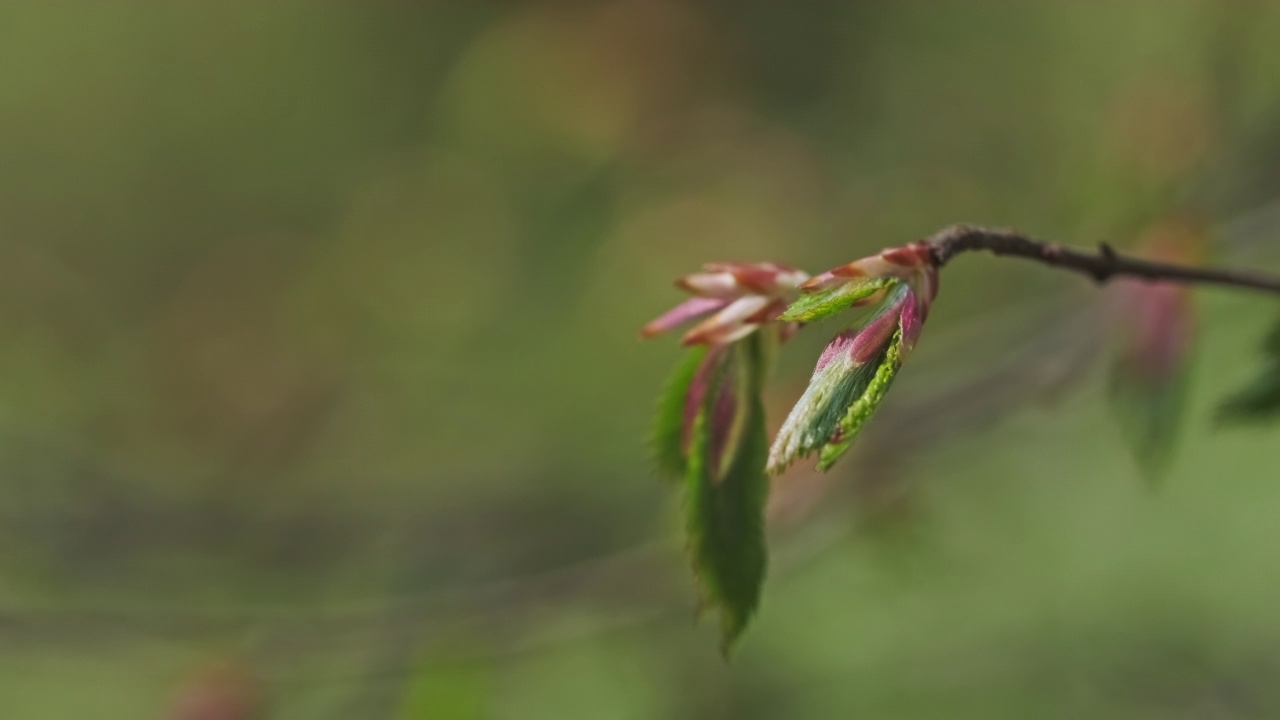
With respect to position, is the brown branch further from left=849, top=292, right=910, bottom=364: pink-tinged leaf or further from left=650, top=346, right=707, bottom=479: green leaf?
left=650, top=346, right=707, bottom=479: green leaf

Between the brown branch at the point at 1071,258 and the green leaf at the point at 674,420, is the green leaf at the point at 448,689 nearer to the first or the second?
the green leaf at the point at 674,420

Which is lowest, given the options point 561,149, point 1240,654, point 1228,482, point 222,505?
point 1240,654

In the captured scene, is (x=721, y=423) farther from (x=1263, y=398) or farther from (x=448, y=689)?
(x=448, y=689)

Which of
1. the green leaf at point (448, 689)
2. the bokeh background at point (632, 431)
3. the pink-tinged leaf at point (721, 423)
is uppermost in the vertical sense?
the bokeh background at point (632, 431)

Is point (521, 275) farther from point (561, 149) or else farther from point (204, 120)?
point (204, 120)

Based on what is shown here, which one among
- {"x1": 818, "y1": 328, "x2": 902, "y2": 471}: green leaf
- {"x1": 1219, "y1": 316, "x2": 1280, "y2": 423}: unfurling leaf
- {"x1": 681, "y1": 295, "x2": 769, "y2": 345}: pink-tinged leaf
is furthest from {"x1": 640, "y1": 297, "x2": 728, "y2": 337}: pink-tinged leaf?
{"x1": 1219, "y1": 316, "x2": 1280, "y2": 423}: unfurling leaf

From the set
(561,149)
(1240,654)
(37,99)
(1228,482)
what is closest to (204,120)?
(37,99)

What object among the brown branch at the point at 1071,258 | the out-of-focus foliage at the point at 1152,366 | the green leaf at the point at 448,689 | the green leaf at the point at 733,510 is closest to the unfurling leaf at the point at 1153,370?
the out-of-focus foliage at the point at 1152,366
